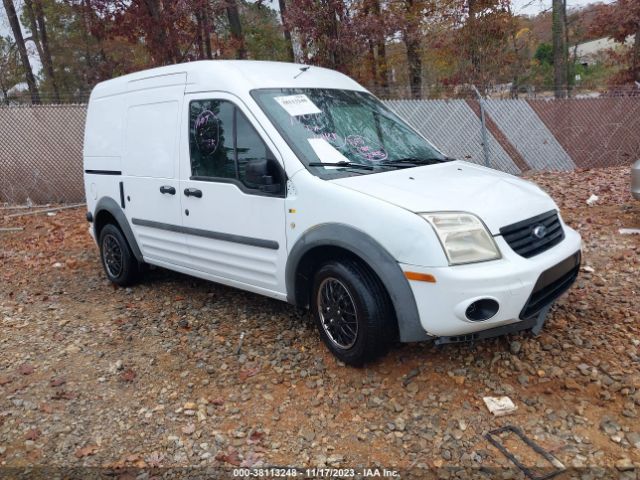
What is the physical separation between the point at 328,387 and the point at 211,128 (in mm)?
2173

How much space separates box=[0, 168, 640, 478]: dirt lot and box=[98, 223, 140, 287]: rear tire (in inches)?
20.3

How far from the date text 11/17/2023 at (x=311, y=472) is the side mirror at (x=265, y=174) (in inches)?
70.1

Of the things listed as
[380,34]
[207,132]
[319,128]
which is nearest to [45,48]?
[380,34]

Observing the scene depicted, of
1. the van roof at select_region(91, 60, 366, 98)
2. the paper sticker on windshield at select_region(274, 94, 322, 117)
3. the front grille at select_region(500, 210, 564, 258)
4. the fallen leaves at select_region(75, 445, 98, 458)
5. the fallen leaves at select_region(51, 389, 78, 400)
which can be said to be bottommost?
the fallen leaves at select_region(75, 445, 98, 458)

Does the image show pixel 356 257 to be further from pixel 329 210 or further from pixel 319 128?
pixel 319 128

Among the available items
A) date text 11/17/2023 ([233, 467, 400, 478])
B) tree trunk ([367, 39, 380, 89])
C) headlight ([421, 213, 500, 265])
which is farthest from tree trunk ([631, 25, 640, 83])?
date text 11/17/2023 ([233, 467, 400, 478])

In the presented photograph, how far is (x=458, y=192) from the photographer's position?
337 centimetres

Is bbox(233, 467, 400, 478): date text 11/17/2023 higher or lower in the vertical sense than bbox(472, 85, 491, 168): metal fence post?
lower

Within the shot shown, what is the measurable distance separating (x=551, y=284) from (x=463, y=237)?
76 cm

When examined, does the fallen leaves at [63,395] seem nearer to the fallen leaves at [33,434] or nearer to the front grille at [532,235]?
the fallen leaves at [33,434]

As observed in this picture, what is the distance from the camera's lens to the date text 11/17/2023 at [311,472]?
2748 millimetres

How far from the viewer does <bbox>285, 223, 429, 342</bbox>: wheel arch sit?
314 centimetres

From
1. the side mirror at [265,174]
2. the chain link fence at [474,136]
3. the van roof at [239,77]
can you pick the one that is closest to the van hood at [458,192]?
the side mirror at [265,174]

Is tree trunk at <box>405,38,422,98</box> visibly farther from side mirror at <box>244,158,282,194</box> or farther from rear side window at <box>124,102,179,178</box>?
side mirror at <box>244,158,282,194</box>
